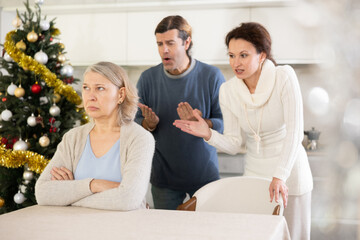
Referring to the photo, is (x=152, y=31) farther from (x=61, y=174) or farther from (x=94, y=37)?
(x=61, y=174)

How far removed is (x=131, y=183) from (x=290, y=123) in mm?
657

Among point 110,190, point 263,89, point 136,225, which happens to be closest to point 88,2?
point 263,89

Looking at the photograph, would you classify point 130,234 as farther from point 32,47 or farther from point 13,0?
point 13,0

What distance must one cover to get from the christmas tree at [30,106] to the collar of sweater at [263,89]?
4.54ft

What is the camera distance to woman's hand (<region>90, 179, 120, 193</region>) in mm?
1480

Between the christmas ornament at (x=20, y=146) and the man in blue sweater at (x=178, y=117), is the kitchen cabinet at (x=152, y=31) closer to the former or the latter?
the christmas ornament at (x=20, y=146)

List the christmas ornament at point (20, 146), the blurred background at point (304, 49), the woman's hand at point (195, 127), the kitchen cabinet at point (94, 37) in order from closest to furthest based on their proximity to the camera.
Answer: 1. the woman's hand at point (195, 127)
2. the christmas ornament at point (20, 146)
3. the blurred background at point (304, 49)
4. the kitchen cabinet at point (94, 37)

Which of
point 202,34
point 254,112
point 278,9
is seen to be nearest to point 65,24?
point 202,34

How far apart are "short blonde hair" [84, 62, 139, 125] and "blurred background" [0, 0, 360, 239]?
1966 mm

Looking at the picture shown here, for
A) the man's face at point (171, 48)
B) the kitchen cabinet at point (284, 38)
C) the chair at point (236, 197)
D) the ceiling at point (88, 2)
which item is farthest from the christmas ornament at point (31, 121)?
the kitchen cabinet at point (284, 38)

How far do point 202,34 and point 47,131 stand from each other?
1649mm

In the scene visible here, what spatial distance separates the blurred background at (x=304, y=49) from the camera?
11.8ft

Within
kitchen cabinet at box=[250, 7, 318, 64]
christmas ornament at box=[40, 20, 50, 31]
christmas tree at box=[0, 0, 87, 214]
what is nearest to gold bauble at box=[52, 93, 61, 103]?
christmas tree at box=[0, 0, 87, 214]

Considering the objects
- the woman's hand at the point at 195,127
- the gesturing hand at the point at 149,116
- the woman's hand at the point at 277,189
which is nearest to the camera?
the woman's hand at the point at 277,189
